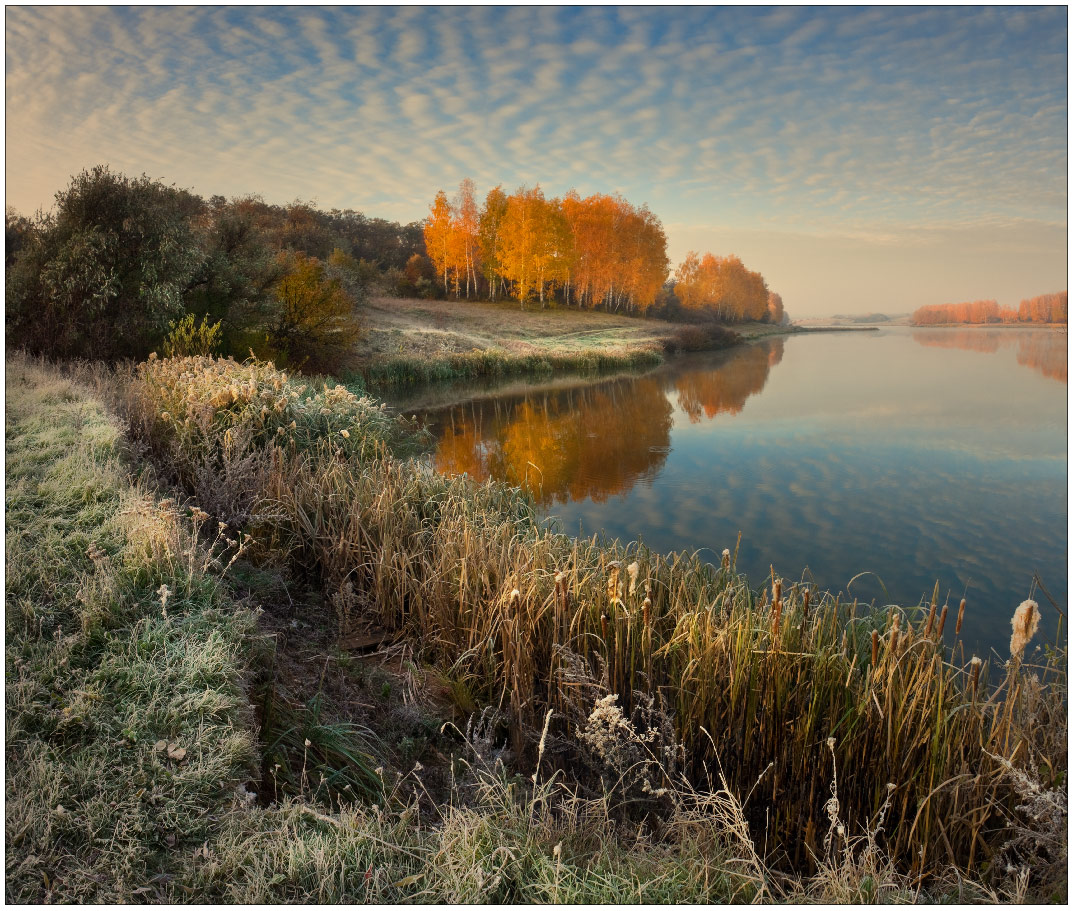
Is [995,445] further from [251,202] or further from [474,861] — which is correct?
[251,202]

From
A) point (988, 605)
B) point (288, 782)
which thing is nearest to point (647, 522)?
point (988, 605)

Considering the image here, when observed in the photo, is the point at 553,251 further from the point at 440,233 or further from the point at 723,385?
the point at 723,385

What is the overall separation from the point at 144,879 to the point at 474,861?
106cm

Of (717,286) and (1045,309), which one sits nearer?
(1045,309)

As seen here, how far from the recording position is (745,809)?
10.7ft

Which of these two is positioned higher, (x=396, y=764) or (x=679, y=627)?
(x=679, y=627)

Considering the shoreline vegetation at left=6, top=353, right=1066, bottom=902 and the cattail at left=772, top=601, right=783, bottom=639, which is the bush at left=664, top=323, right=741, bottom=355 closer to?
the shoreline vegetation at left=6, top=353, right=1066, bottom=902

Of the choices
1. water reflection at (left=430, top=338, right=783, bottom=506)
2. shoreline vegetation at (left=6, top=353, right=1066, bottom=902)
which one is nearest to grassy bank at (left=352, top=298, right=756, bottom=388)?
water reflection at (left=430, top=338, right=783, bottom=506)

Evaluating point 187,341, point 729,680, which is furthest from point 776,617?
point 187,341

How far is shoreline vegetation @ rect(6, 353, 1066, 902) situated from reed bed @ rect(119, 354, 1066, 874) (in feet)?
0.08

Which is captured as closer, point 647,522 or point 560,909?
point 560,909

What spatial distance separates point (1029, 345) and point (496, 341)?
19.6 meters

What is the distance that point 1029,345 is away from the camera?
893 inches

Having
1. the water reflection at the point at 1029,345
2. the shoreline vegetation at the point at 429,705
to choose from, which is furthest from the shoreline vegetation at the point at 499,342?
the shoreline vegetation at the point at 429,705
